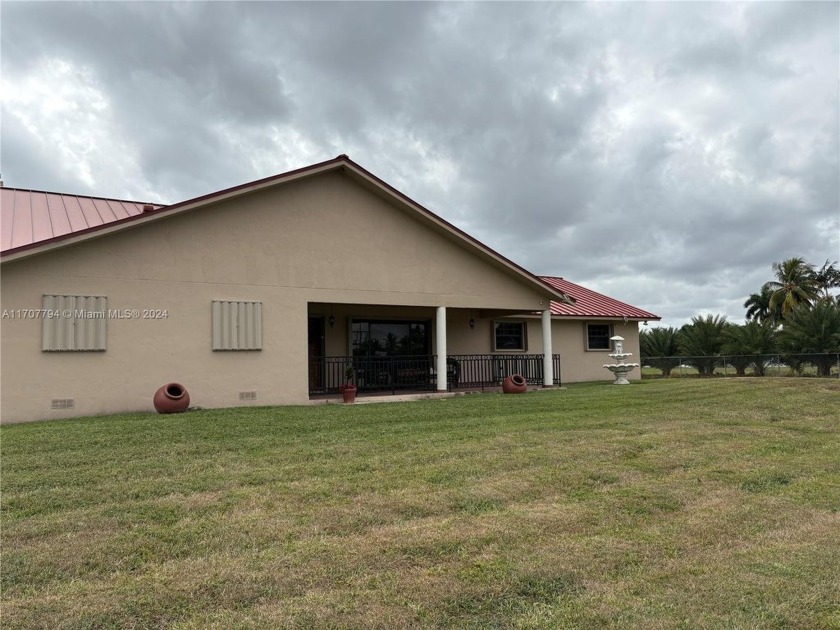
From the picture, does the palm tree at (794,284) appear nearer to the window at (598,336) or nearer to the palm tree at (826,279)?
the palm tree at (826,279)

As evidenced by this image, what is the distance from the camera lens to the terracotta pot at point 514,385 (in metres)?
15.7

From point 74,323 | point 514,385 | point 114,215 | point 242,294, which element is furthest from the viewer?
point 514,385

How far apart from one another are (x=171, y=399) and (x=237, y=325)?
7.08ft

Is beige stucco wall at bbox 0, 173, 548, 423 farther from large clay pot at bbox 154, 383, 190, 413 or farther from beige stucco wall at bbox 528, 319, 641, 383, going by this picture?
beige stucco wall at bbox 528, 319, 641, 383

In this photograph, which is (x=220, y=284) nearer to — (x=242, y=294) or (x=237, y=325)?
(x=242, y=294)

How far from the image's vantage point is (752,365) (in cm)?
2453

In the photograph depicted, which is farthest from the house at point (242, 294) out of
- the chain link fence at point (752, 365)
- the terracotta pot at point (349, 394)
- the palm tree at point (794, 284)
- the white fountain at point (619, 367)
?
the palm tree at point (794, 284)

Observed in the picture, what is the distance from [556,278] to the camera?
86.8ft

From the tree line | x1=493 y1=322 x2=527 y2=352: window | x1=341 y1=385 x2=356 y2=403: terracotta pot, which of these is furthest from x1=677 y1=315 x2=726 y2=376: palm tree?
x1=341 y1=385 x2=356 y2=403: terracotta pot

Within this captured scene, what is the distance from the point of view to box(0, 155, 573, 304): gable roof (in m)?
11.0

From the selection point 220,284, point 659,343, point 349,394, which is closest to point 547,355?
point 349,394

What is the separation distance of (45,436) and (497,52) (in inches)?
516

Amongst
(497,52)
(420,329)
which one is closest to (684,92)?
(497,52)

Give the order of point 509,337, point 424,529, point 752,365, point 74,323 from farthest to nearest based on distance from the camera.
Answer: point 752,365 → point 509,337 → point 74,323 → point 424,529
